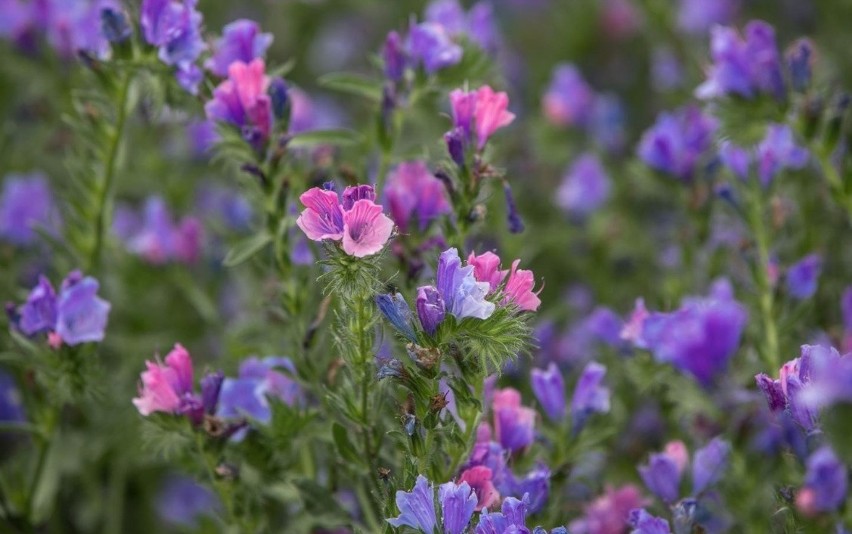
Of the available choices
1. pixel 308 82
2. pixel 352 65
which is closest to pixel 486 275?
pixel 308 82

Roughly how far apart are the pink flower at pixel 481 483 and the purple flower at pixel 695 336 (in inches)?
16.0

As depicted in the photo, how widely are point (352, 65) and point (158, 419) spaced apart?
2179 millimetres

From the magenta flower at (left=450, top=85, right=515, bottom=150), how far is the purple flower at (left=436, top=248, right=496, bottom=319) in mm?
240

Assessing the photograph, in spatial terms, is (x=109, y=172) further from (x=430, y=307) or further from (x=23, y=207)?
(x=430, y=307)

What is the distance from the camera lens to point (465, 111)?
4.35ft

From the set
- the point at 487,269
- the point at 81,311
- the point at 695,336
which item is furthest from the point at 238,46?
the point at 695,336

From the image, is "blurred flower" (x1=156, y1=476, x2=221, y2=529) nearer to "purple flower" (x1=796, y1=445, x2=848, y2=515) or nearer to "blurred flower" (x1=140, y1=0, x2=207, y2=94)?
"blurred flower" (x1=140, y1=0, x2=207, y2=94)

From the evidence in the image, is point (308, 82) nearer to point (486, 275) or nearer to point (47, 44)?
point (47, 44)

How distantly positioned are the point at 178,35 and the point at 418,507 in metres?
0.71

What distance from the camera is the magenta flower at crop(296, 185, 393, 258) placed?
1.13m

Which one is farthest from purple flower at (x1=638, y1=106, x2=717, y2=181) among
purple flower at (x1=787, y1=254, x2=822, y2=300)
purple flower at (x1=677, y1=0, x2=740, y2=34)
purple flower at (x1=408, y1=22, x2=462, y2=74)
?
purple flower at (x1=677, y1=0, x2=740, y2=34)

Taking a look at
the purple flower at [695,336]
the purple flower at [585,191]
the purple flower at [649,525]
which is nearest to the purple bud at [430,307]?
the purple flower at [649,525]

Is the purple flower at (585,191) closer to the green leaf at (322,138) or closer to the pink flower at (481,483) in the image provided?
the green leaf at (322,138)

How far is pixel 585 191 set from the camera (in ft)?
7.32
